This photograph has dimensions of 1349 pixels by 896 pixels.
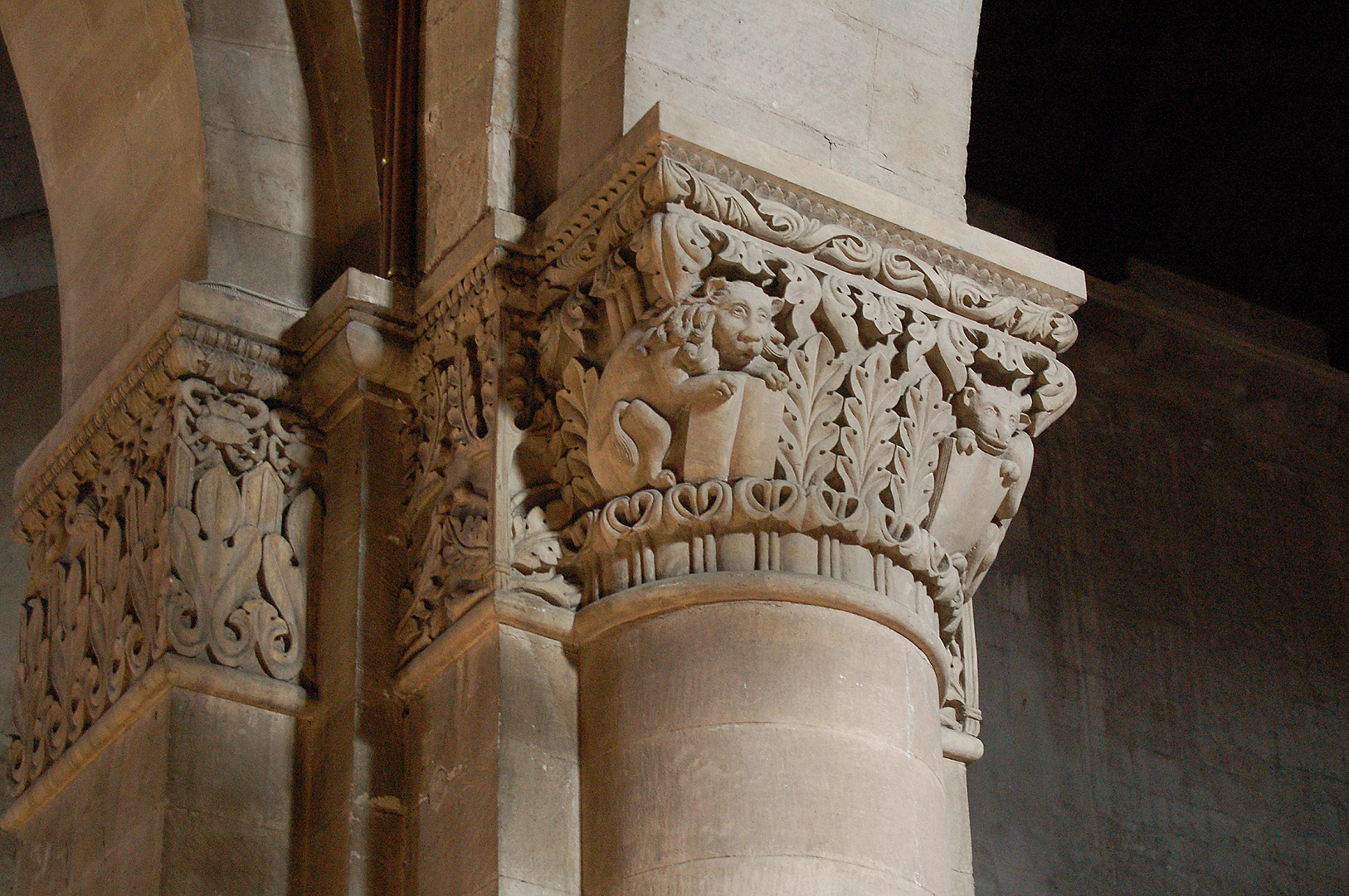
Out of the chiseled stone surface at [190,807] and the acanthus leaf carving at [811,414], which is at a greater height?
the acanthus leaf carving at [811,414]

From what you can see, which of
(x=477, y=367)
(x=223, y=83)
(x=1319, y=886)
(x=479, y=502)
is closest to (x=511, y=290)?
(x=477, y=367)

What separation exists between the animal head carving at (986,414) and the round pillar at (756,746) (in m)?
0.38

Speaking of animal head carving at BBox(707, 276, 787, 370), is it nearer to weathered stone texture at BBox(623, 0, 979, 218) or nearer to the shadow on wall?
weathered stone texture at BBox(623, 0, 979, 218)

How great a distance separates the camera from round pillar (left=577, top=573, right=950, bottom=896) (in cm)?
276

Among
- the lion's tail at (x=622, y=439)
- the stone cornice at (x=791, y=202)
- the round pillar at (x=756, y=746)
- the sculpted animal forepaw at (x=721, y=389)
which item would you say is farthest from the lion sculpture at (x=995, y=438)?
the lion's tail at (x=622, y=439)

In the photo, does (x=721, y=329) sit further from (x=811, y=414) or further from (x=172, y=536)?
(x=172, y=536)

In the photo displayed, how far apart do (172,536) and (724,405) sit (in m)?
1.03

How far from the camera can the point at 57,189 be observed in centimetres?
426

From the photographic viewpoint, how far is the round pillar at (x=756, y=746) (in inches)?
109

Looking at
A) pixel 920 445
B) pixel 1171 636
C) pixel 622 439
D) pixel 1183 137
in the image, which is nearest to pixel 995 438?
pixel 920 445

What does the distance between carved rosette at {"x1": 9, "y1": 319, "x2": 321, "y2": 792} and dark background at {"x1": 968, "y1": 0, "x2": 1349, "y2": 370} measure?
16.2 ft

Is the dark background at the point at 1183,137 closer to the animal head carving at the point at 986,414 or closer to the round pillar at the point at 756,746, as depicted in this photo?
the animal head carving at the point at 986,414

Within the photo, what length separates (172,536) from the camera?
335cm

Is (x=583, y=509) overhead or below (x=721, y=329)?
below
